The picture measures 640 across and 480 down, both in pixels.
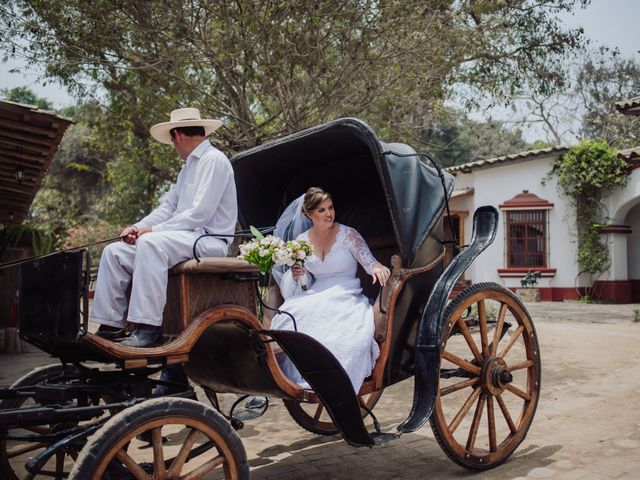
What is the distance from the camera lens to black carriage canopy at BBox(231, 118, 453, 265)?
4.48 m

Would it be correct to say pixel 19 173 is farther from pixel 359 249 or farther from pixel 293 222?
pixel 359 249

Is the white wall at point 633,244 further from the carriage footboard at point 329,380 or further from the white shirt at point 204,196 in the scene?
the white shirt at point 204,196

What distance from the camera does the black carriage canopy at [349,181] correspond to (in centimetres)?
448

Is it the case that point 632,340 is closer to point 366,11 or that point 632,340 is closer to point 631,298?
point 366,11

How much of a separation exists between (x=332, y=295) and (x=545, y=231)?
59.1 ft

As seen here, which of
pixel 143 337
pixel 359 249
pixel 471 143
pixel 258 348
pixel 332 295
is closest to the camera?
pixel 143 337

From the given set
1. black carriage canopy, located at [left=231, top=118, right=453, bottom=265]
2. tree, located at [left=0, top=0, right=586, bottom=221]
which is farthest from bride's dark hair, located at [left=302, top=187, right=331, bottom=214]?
tree, located at [left=0, top=0, right=586, bottom=221]

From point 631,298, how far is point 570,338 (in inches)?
417

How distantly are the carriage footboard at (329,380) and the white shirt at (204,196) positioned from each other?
791mm

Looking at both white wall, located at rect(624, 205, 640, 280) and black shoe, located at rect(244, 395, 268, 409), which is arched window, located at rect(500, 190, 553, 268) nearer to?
white wall, located at rect(624, 205, 640, 280)

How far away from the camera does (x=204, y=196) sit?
13.3 ft

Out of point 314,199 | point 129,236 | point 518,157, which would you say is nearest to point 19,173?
point 314,199

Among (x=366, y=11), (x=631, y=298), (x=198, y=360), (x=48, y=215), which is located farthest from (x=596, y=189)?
(x=48, y=215)

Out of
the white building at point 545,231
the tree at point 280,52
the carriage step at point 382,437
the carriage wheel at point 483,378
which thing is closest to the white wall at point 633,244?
the white building at point 545,231
